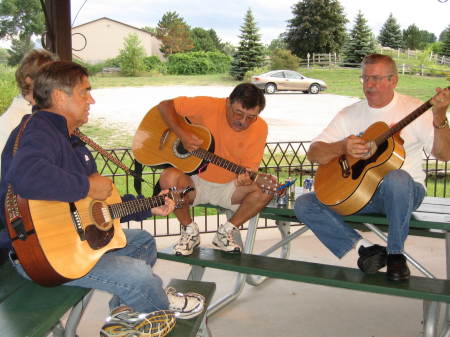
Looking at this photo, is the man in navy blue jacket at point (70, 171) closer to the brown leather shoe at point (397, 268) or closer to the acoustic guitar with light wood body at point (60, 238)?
the acoustic guitar with light wood body at point (60, 238)

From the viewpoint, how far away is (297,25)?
7.62 meters

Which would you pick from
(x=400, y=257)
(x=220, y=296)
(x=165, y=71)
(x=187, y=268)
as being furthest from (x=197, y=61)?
(x=400, y=257)

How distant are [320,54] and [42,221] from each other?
678cm

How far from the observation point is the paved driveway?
323 inches

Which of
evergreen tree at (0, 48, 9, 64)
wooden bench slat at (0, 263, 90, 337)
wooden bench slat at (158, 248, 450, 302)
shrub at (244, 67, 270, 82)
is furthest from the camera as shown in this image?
shrub at (244, 67, 270, 82)

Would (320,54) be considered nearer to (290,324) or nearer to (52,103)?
(290,324)

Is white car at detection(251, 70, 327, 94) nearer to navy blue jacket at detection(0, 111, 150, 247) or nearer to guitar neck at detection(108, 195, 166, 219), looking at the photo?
guitar neck at detection(108, 195, 166, 219)

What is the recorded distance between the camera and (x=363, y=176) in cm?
267

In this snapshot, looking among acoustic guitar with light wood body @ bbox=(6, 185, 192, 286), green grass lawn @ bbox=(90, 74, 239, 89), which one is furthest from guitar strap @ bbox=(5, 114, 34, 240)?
green grass lawn @ bbox=(90, 74, 239, 89)

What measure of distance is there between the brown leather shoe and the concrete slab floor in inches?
24.5

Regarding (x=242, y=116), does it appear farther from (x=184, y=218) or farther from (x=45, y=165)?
(x=45, y=165)

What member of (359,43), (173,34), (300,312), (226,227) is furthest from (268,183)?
(359,43)

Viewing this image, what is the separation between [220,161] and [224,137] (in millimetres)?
236

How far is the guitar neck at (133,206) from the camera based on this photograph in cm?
207
